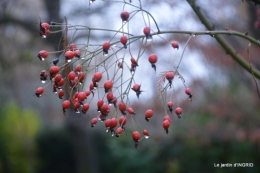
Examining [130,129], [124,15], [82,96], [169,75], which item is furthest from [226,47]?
[130,129]

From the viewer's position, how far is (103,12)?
554cm

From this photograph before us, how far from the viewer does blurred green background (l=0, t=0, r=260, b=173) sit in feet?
18.4

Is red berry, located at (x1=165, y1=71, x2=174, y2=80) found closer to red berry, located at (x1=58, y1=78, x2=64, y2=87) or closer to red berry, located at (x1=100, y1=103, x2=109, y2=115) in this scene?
red berry, located at (x1=100, y1=103, x2=109, y2=115)

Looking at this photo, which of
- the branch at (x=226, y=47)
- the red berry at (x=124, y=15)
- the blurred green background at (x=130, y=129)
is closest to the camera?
the red berry at (x=124, y=15)

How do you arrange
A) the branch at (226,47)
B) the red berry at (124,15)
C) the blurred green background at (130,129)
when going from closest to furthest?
the red berry at (124,15) → the branch at (226,47) → the blurred green background at (130,129)

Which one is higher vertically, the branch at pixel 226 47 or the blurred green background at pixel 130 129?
the blurred green background at pixel 130 129

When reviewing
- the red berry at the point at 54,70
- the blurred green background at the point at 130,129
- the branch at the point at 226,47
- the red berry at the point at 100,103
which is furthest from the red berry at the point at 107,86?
the blurred green background at the point at 130,129

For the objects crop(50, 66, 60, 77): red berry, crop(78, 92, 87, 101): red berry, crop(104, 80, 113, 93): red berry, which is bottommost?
crop(78, 92, 87, 101): red berry

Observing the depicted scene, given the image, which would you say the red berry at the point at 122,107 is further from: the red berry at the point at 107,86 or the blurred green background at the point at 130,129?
the blurred green background at the point at 130,129

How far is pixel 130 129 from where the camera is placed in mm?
8828

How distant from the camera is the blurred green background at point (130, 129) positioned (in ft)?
18.4

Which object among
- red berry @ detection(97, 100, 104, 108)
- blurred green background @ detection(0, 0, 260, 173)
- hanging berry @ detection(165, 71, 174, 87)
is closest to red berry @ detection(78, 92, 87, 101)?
red berry @ detection(97, 100, 104, 108)

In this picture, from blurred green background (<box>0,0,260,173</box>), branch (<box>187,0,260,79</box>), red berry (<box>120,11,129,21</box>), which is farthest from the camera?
blurred green background (<box>0,0,260,173</box>)

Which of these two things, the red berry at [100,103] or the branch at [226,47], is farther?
the branch at [226,47]
